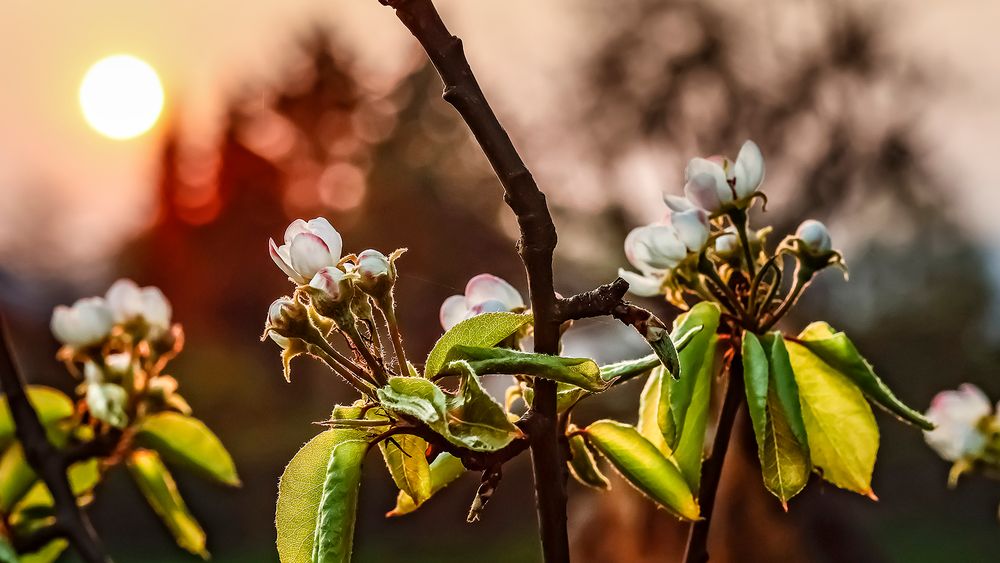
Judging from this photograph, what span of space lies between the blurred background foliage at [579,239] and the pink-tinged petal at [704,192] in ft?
12.3

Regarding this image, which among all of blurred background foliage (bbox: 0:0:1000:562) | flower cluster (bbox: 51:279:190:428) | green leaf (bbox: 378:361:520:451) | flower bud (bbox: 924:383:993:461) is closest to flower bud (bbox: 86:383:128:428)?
flower cluster (bbox: 51:279:190:428)

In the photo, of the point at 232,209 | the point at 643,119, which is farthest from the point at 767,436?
the point at 232,209

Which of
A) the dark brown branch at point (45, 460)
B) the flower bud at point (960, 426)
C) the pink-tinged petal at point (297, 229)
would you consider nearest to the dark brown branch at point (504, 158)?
the pink-tinged petal at point (297, 229)

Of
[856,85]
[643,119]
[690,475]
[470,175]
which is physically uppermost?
[856,85]

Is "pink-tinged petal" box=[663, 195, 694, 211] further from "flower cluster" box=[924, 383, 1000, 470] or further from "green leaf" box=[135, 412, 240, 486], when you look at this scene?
"flower cluster" box=[924, 383, 1000, 470]

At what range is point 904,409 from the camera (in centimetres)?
50

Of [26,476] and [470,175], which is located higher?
[470,175]

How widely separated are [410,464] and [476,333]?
0.21 feet

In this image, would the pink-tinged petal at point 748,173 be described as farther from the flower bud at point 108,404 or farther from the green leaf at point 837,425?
the flower bud at point 108,404

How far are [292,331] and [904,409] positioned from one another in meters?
0.28

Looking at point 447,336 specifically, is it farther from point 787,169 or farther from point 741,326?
point 787,169

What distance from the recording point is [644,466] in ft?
1.53

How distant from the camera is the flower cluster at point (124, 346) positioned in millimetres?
768

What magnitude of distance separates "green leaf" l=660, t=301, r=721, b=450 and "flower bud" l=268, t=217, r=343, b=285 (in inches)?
6.3
